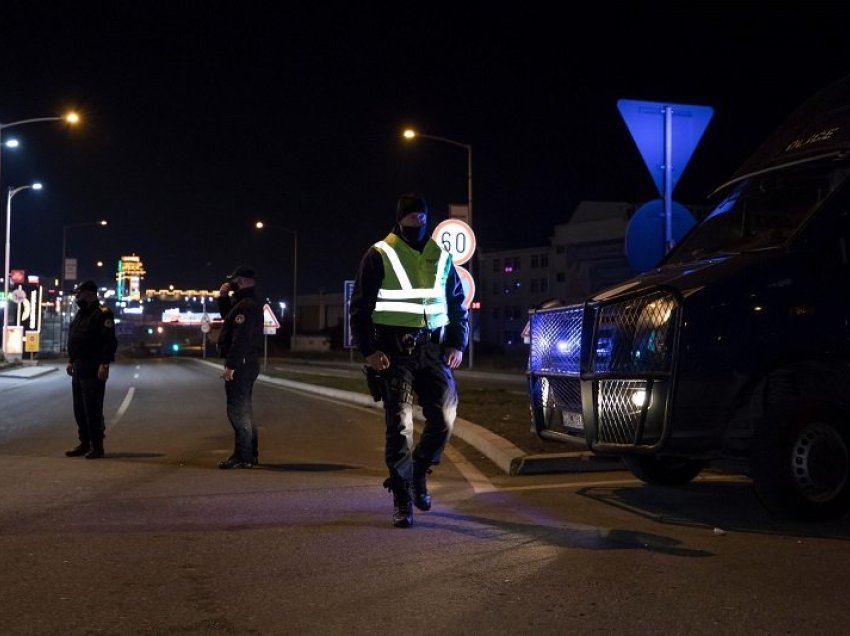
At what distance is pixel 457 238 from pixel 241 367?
555 cm

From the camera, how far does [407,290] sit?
5879 mm

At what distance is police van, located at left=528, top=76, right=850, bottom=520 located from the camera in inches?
216

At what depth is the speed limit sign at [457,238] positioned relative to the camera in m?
13.4

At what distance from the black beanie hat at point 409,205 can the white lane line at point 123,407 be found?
8123mm

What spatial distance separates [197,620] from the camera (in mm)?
4039

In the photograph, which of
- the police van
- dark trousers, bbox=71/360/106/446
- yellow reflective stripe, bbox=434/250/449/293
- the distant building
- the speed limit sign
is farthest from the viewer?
the distant building

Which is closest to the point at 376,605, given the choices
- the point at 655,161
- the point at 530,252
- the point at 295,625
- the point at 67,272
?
the point at 295,625

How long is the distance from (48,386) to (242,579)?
22.0 meters

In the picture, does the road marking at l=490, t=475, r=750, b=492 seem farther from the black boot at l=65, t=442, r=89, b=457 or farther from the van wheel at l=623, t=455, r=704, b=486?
the black boot at l=65, t=442, r=89, b=457

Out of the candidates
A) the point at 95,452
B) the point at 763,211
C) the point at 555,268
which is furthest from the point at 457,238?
the point at 555,268

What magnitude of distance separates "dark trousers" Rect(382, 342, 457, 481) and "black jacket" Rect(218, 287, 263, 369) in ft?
9.94

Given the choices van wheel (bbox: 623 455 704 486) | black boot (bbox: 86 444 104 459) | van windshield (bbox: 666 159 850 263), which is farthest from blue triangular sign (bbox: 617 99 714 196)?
black boot (bbox: 86 444 104 459)

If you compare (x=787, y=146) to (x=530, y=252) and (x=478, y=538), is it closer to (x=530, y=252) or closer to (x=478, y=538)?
(x=478, y=538)

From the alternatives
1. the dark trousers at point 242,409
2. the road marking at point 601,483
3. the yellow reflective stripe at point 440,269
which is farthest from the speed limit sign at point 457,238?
the yellow reflective stripe at point 440,269
